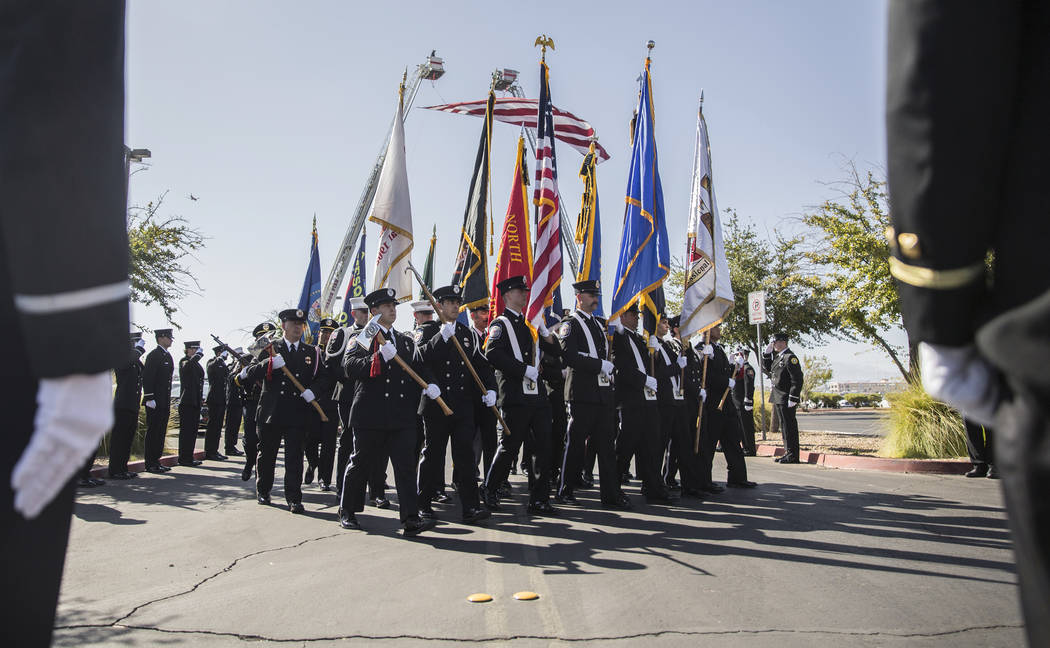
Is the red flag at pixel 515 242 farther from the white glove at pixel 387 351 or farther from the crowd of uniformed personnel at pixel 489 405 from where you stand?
the white glove at pixel 387 351

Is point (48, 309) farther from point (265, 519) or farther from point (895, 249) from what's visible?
point (265, 519)

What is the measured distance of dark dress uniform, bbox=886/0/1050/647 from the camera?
4.36ft

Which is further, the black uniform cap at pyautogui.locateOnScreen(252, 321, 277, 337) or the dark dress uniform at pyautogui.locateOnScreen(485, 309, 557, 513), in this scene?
the black uniform cap at pyautogui.locateOnScreen(252, 321, 277, 337)

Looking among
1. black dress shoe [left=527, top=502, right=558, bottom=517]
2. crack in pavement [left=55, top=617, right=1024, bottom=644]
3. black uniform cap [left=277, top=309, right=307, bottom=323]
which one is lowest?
crack in pavement [left=55, top=617, right=1024, bottom=644]

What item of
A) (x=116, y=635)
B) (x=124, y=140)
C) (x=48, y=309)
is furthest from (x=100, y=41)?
(x=116, y=635)

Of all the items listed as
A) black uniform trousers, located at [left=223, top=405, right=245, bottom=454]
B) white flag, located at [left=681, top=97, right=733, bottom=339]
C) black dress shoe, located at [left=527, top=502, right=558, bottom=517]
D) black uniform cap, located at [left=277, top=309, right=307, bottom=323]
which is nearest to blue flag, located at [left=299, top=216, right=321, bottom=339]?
black uniform trousers, located at [left=223, top=405, right=245, bottom=454]

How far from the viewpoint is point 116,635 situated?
12.2 feet

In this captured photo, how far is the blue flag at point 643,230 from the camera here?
28.7 feet

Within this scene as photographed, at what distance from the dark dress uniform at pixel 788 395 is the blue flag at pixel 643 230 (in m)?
4.58

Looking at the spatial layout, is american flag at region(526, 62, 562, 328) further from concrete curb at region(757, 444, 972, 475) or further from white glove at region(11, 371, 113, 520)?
white glove at region(11, 371, 113, 520)

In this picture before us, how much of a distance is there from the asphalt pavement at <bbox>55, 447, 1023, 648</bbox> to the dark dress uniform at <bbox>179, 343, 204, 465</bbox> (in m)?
5.36

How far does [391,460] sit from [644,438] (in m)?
2.79

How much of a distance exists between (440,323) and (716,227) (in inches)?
163

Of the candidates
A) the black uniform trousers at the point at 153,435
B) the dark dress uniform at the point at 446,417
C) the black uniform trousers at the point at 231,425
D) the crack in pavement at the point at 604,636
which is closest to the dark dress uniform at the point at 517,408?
the dark dress uniform at the point at 446,417
